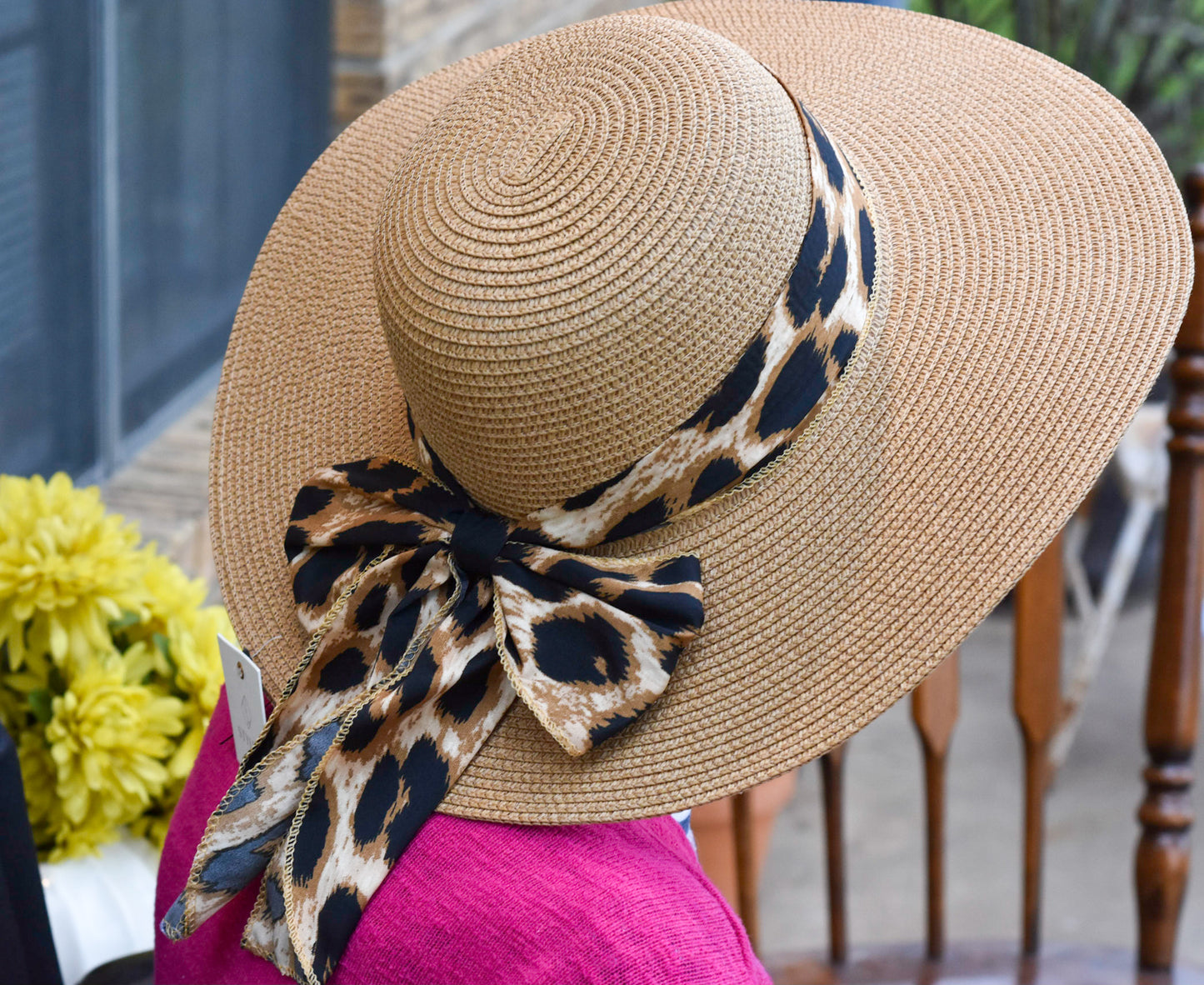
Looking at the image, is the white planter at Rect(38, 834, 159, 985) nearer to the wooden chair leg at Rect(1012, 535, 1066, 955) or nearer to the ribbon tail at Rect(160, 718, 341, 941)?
the ribbon tail at Rect(160, 718, 341, 941)

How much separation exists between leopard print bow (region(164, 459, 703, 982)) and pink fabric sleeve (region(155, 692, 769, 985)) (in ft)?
0.06

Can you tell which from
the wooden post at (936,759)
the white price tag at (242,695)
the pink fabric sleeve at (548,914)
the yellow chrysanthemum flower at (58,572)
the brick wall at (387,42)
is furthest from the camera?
the brick wall at (387,42)

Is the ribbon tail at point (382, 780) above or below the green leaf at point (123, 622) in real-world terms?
above

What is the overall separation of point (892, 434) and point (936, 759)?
1.71ft

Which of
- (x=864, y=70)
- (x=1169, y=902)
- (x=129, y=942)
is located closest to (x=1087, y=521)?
(x=1169, y=902)

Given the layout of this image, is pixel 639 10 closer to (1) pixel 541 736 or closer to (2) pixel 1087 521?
(1) pixel 541 736

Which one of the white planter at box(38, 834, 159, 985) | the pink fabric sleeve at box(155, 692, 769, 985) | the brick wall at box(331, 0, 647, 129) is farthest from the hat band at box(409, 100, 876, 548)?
the brick wall at box(331, 0, 647, 129)

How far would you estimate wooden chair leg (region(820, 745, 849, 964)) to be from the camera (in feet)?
3.62

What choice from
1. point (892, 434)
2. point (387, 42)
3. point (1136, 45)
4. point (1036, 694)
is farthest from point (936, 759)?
point (1136, 45)

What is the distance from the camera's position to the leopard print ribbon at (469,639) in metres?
0.63

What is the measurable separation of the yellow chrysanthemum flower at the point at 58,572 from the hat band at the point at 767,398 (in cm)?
48

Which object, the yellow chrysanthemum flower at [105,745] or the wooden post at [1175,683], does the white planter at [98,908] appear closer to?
the yellow chrysanthemum flower at [105,745]

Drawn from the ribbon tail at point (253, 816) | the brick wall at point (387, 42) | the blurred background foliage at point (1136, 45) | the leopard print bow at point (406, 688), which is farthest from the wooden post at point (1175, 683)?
the blurred background foliage at point (1136, 45)

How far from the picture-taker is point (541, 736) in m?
0.66
